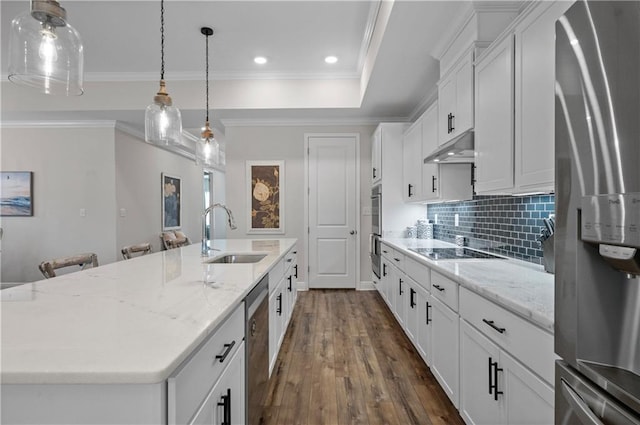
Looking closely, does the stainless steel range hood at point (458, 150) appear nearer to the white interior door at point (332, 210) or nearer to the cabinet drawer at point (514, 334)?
the cabinet drawer at point (514, 334)

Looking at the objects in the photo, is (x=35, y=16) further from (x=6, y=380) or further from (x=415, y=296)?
(x=415, y=296)

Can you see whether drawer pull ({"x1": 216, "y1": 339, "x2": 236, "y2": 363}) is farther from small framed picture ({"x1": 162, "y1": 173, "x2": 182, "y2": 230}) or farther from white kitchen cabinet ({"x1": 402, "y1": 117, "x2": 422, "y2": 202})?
small framed picture ({"x1": 162, "y1": 173, "x2": 182, "y2": 230})

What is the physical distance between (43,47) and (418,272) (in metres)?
2.50

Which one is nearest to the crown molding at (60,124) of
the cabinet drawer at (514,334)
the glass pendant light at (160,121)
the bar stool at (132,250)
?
the bar stool at (132,250)

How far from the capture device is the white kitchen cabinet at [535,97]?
1.50 metres

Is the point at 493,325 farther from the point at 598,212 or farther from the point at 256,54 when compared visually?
the point at 256,54

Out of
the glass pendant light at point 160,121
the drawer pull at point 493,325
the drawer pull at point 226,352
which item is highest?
the glass pendant light at point 160,121

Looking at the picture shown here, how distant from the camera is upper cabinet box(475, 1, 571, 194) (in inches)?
59.9

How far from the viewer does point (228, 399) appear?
1.12 m

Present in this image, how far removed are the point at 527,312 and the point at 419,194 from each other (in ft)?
8.49

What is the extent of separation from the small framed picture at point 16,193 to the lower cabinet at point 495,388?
6.35m

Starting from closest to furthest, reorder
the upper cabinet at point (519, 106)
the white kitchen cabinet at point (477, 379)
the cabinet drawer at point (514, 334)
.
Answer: the cabinet drawer at point (514, 334), the white kitchen cabinet at point (477, 379), the upper cabinet at point (519, 106)

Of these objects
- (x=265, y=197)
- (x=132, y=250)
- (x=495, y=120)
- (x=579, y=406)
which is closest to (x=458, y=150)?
(x=495, y=120)

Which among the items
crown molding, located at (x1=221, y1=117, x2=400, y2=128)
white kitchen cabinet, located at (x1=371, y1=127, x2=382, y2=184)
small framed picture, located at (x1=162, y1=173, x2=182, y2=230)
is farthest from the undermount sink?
small framed picture, located at (x1=162, y1=173, x2=182, y2=230)
